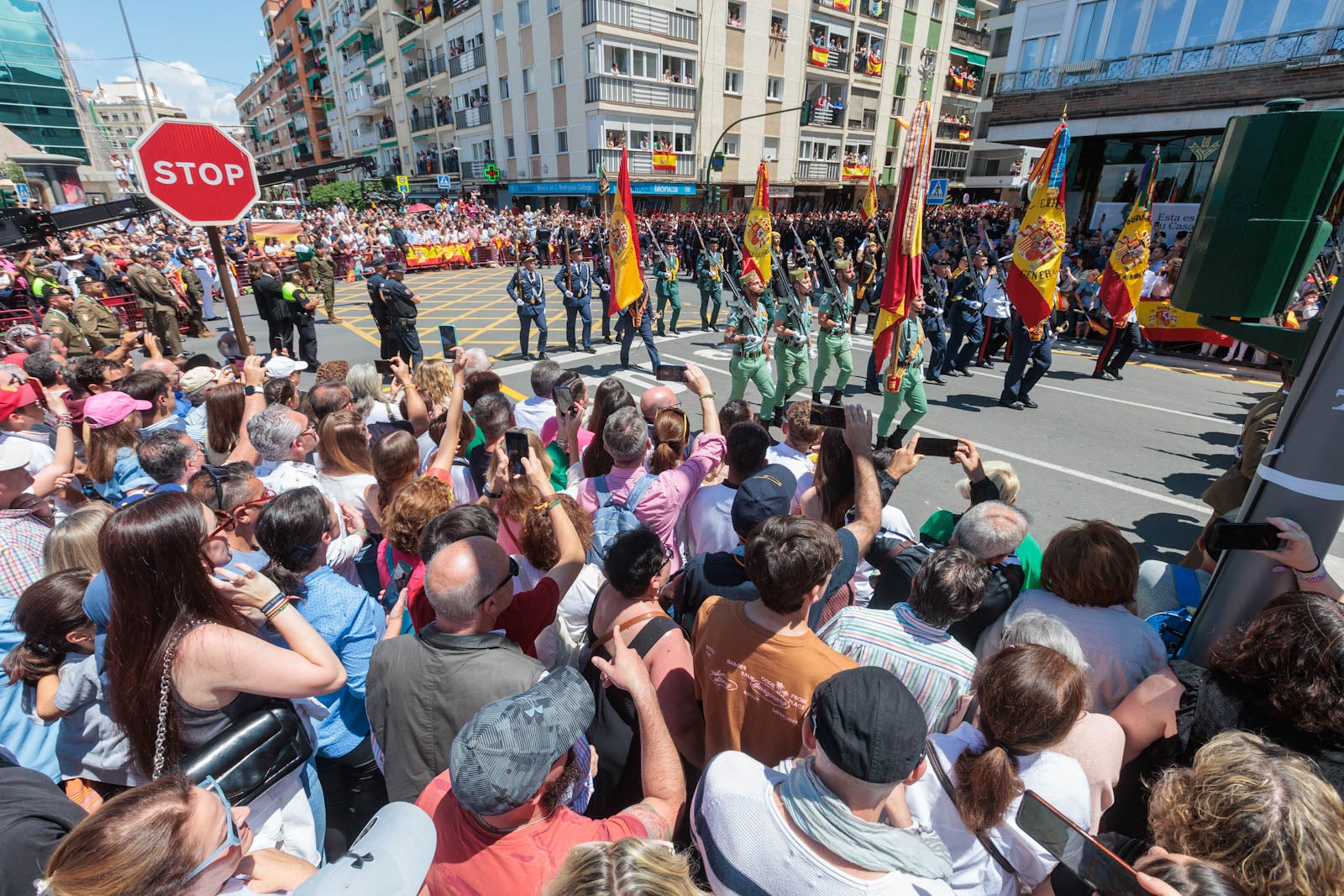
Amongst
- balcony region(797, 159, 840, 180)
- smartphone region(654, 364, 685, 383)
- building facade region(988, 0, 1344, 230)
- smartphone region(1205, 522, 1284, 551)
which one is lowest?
smartphone region(654, 364, 685, 383)

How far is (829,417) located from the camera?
3.28 m

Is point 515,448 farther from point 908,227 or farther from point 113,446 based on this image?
point 908,227

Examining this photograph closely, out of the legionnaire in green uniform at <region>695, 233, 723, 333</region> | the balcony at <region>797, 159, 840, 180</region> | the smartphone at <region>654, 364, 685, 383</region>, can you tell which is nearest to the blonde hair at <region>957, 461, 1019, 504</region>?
the smartphone at <region>654, 364, 685, 383</region>

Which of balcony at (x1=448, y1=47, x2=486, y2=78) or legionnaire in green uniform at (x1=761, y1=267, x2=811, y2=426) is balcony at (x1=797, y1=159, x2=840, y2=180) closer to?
balcony at (x1=448, y1=47, x2=486, y2=78)

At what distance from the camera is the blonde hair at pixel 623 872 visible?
3.39ft

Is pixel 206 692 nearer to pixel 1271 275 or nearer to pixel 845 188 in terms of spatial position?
pixel 1271 275

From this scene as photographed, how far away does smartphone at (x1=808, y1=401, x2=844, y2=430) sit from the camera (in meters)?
3.25

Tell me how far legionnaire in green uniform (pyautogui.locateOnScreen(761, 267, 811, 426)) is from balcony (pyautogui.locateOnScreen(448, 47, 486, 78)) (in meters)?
39.8

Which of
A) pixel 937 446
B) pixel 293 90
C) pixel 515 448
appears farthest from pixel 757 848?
pixel 293 90

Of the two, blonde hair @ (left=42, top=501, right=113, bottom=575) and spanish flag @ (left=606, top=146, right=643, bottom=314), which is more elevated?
spanish flag @ (left=606, top=146, right=643, bottom=314)

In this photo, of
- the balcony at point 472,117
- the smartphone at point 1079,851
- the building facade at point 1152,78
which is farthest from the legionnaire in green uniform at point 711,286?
the balcony at point 472,117

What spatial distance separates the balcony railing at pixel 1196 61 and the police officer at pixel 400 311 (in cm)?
2137

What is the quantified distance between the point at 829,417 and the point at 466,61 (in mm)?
46235

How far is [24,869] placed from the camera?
Result: 135 cm
